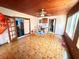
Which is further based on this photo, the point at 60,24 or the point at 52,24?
the point at 52,24

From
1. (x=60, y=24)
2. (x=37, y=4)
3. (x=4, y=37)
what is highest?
(x=37, y=4)

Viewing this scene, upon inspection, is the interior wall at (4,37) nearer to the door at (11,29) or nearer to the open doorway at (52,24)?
the door at (11,29)

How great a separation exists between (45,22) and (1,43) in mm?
5279

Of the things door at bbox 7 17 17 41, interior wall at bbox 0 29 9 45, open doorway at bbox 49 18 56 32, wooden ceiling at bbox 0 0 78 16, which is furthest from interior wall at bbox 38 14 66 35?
interior wall at bbox 0 29 9 45

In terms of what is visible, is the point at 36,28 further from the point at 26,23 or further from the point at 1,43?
the point at 1,43

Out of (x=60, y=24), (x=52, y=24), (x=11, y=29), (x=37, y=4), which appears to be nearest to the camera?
(x=37, y=4)

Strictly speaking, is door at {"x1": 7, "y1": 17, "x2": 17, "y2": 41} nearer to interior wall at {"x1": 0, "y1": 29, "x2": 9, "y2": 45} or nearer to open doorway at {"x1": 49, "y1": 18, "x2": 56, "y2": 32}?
interior wall at {"x1": 0, "y1": 29, "x2": 9, "y2": 45}

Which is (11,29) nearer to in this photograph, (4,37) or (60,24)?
(4,37)

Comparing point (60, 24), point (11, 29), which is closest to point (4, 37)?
point (11, 29)

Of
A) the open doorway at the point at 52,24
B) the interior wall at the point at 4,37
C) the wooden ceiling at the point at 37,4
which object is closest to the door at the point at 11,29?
the interior wall at the point at 4,37

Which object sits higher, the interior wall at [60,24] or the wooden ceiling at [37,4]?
the wooden ceiling at [37,4]

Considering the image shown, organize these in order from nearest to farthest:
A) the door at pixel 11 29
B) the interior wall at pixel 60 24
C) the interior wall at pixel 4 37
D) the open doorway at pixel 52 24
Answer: the interior wall at pixel 4 37, the door at pixel 11 29, the interior wall at pixel 60 24, the open doorway at pixel 52 24

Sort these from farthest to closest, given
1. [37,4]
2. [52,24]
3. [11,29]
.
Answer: [52,24] → [11,29] → [37,4]

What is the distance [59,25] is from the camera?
7.57 m
